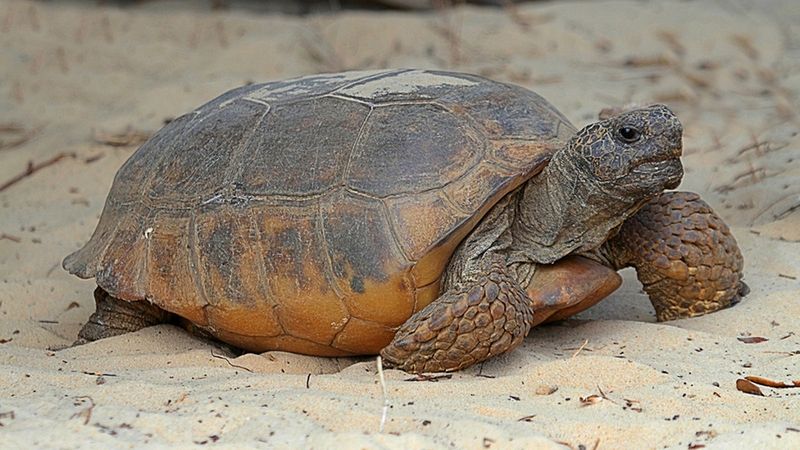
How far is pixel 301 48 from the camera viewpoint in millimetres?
7660

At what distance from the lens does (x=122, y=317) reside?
12.1ft

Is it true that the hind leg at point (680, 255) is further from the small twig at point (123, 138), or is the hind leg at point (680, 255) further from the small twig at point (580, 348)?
the small twig at point (123, 138)

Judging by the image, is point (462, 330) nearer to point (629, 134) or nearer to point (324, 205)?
point (324, 205)

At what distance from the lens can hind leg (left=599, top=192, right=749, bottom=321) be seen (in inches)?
141

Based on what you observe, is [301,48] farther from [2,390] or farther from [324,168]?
[2,390]

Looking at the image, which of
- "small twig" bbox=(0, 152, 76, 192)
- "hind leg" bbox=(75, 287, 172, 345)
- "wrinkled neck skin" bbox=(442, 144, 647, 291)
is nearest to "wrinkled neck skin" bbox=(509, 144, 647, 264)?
"wrinkled neck skin" bbox=(442, 144, 647, 291)

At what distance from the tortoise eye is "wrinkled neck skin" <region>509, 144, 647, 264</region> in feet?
0.56

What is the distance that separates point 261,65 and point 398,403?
16.3 ft

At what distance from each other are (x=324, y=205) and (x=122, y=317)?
0.97 meters

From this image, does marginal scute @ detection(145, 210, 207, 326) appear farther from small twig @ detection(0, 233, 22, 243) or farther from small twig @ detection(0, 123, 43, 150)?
small twig @ detection(0, 123, 43, 150)

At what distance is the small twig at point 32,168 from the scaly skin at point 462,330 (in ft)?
10.5

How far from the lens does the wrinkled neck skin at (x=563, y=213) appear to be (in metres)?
3.29

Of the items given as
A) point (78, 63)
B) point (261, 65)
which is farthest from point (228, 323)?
point (78, 63)

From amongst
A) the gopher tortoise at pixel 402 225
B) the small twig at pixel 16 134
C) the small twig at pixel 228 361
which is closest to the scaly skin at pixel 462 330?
the gopher tortoise at pixel 402 225
